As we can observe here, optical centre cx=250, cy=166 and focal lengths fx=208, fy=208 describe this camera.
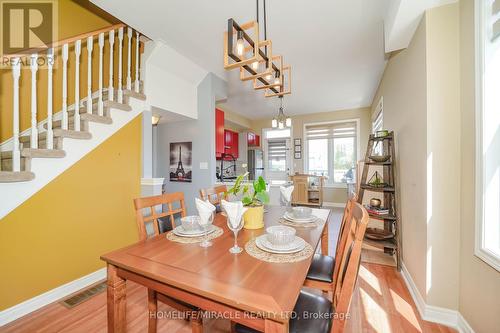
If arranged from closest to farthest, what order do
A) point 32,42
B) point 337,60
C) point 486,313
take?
point 486,313
point 32,42
point 337,60

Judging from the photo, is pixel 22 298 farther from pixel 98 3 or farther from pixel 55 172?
pixel 98 3

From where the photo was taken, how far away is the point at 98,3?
203cm

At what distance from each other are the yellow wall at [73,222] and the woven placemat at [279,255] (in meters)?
1.91

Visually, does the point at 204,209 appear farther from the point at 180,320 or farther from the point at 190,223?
the point at 180,320

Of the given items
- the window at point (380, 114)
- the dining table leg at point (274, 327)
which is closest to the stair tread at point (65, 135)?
the dining table leg at point (274, 327)

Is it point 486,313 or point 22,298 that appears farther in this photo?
point 22,298

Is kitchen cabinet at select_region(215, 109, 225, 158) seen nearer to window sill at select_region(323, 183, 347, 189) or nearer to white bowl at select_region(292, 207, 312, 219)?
white bowl at select_region(292, 207, 312, 219)

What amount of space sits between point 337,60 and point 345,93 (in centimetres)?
156

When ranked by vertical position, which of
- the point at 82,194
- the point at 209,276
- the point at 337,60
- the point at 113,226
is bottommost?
the point at 113,226

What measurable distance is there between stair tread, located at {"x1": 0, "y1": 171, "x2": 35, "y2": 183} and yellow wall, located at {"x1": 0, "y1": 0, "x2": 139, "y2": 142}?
711 mm

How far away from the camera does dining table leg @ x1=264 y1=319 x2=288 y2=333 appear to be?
651mm

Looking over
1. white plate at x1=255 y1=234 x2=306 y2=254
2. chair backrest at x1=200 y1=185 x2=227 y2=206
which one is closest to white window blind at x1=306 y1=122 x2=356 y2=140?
chair backrest at x1=200 y1=185 x2=227 y2=206

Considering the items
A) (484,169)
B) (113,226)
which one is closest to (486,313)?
(484,169)

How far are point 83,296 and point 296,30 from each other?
3407 mm
